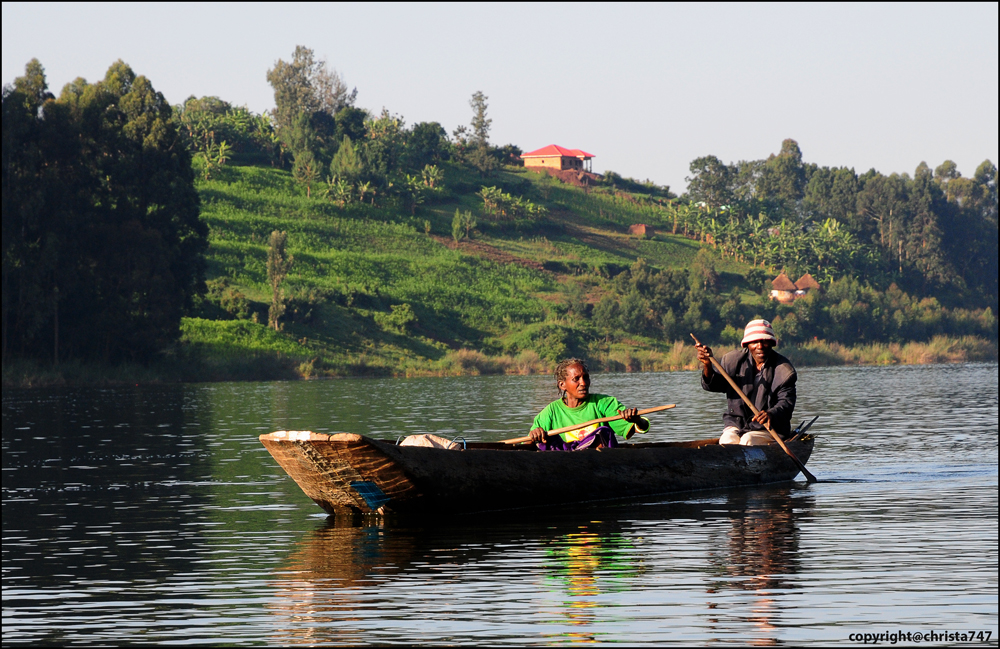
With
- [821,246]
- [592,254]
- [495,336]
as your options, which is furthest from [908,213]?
[495,336]

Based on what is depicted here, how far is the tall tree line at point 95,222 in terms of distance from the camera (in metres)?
55.1

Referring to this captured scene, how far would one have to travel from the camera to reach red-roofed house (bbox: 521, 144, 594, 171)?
463 ft

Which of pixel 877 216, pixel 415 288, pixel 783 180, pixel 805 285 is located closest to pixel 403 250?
pixel 415 288

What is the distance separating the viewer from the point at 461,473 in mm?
13945

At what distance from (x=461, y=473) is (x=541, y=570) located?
3.27m

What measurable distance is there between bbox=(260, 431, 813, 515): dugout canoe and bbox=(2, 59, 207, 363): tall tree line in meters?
44.0

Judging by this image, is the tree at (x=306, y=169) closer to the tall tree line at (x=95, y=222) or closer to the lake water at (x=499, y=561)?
Answer: the tall tree line at (x=95, y=222)

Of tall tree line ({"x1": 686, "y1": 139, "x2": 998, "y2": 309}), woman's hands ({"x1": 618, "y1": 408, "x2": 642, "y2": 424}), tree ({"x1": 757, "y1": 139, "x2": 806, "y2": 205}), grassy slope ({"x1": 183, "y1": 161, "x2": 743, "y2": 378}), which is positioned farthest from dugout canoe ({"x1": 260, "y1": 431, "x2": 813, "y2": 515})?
tree ({"x1": 757, "y1": 139, "x2": 806, "y2": 205})

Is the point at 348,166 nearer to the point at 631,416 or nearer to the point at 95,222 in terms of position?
the point at 95,222

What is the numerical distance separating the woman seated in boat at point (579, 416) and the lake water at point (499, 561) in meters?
0.90

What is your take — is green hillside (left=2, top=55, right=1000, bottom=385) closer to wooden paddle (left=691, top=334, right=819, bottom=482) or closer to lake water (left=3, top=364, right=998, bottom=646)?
lake water (left=3, top=364, right=998, bottom=646)

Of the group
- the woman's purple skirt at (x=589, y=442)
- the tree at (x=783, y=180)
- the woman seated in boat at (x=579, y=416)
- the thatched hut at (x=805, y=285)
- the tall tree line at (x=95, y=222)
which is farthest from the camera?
the tree at (x=783, y=180)

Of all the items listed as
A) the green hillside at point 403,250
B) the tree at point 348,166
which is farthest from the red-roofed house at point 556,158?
the tree at point 348,166

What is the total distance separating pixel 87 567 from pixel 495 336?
75.3 m
